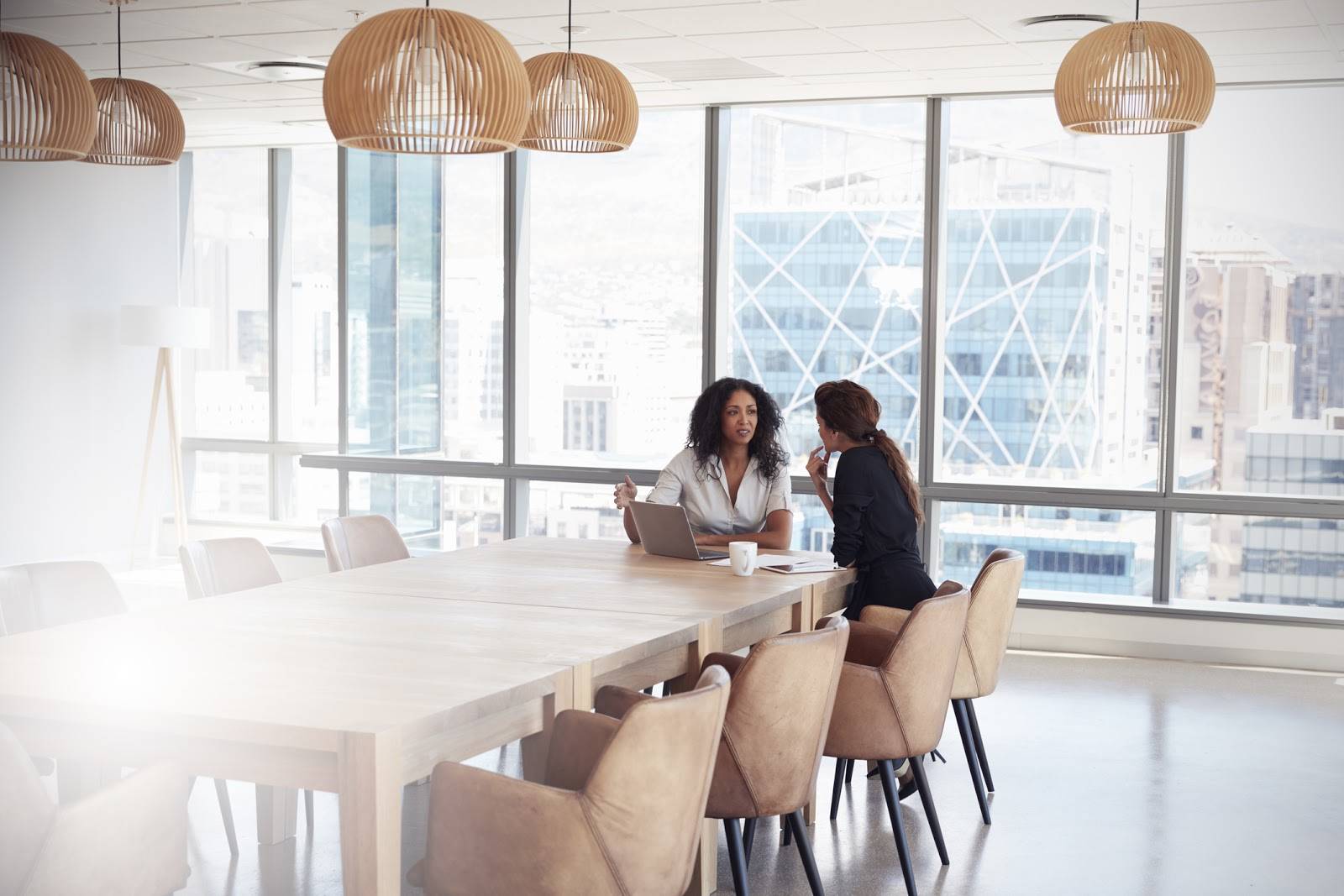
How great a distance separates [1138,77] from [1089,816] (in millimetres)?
2378

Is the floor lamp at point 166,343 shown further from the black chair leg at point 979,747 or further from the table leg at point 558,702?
the table leg at point 558,702

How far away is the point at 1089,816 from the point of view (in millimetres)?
4371

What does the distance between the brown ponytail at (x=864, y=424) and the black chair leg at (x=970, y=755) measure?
664 millimetres

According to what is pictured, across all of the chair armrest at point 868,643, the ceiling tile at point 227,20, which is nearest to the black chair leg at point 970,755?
the chair armrest at point 868,643

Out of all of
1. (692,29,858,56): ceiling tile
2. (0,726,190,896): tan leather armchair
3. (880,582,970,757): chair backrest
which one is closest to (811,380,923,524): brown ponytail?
(880,582,970,757): chair backrest

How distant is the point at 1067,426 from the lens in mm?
7141

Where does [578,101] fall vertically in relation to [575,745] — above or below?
above

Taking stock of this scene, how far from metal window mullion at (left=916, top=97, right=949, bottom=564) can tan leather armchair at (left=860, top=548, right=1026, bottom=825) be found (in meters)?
2.82

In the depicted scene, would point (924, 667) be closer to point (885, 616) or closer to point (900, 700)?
point (900, 700)

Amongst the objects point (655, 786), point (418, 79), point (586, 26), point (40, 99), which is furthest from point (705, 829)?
point (586, 26)

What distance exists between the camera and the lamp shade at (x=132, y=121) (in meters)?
4.78

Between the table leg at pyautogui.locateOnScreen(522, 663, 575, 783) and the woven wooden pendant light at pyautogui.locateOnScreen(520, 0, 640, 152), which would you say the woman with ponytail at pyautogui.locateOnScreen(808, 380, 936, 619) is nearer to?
the woven wooden pendant light at pyautogui.locateOnScreen(520, 0, 640, 152)

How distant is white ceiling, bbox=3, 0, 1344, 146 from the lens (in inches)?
210

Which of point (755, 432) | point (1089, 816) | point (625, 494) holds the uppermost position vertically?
point (755, 432)
